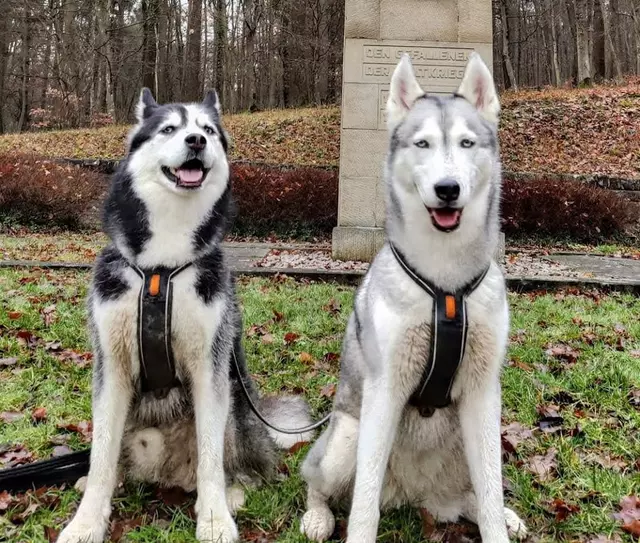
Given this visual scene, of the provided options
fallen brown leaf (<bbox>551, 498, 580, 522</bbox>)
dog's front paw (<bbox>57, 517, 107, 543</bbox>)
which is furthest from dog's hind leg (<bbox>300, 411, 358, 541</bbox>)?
fallen brown leaf (<bbox>551, 498, 580, 522</bbox>)

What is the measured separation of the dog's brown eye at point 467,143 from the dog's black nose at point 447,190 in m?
0.19

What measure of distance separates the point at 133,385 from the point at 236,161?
537 inches

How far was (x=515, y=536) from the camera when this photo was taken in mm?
2422

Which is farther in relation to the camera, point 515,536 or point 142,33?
point 142,33

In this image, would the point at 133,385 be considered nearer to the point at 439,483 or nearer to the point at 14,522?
the point at 14,522

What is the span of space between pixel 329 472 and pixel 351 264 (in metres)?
6.22

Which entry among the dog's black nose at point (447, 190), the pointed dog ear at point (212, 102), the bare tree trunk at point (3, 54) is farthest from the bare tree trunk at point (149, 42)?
the dog's black nose at point (447, 190)

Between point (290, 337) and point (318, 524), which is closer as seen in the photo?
point (318, 524)

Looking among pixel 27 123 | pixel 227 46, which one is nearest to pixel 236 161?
pixel 227 46

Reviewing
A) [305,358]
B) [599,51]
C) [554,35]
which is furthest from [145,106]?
[554,35]

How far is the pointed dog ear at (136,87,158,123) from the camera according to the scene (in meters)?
2.74

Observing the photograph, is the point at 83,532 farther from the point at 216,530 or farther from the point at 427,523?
the point at 427,523

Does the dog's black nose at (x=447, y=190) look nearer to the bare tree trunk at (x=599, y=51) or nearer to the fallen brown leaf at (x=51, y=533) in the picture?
the fallen brown leaf at (x=51, y=533)

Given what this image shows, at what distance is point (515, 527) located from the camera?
8.00 ft
